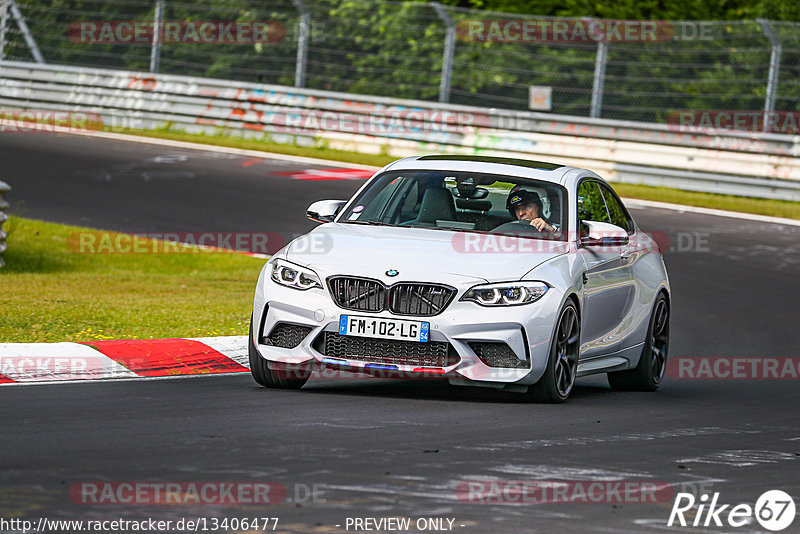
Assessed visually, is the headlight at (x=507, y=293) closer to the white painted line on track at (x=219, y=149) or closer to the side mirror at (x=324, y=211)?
the side mirror at (x=324, y=211)

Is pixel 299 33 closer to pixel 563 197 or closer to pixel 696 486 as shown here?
pixel 563 197

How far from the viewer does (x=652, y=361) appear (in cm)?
1077

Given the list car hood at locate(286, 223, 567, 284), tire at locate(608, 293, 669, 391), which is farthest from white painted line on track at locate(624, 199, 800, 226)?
car hood at locate(286, 223, 567, 284)

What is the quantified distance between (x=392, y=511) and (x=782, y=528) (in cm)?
156

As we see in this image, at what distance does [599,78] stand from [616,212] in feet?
44.9

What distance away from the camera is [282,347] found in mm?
8844

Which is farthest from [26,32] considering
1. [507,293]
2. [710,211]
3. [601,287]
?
[507,293]

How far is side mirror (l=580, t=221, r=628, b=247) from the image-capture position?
9547 millimetres

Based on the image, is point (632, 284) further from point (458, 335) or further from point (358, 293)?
point (358, 293)

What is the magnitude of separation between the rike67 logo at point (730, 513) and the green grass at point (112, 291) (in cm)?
558

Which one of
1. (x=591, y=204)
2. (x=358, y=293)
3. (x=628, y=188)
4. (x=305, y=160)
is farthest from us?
(x=305, y=160)

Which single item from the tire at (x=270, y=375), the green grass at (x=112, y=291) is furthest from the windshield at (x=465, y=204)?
the green grass at (x=112, y=291)

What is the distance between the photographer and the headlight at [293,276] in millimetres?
8750

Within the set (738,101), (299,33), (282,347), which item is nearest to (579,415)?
(282,347)
